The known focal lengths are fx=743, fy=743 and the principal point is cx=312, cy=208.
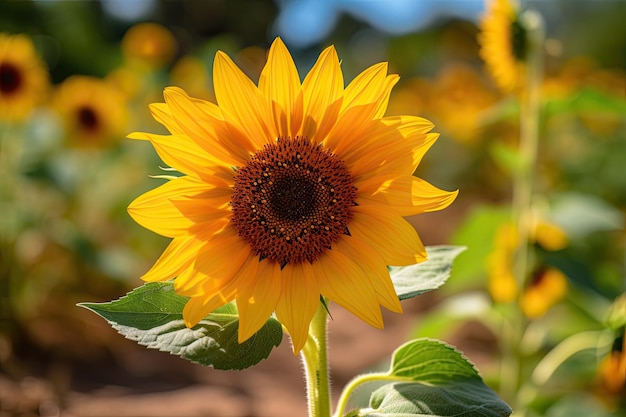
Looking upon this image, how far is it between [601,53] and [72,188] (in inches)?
337

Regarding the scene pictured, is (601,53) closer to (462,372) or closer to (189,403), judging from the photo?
(189,403)

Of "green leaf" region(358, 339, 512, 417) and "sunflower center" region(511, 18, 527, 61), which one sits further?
"sunflower center" region(511, 18, 527, 61)

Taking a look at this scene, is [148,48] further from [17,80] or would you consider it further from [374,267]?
[374,267]

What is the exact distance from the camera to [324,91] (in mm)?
1133

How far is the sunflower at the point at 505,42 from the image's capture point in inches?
86.8

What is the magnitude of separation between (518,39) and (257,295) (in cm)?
146

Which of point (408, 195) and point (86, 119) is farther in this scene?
point (86, 119)

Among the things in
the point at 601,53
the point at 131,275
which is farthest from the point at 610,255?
the point at 601,53

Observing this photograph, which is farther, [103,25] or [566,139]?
[103,25]

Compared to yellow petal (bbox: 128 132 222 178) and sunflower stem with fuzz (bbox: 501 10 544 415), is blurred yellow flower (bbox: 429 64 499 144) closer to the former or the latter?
sunflower stem with fuzz (bbox: 501 10 544 415)

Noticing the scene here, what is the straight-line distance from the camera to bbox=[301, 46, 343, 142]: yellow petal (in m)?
1.12

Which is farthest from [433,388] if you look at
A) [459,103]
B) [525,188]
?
[459,103]

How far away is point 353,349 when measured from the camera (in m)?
3.38

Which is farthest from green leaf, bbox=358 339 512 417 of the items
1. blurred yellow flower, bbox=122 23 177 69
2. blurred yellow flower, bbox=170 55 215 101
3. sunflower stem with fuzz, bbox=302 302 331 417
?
blurred yellow flower, bbox=122 23 177 69
